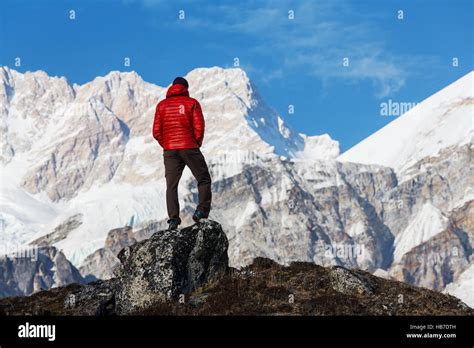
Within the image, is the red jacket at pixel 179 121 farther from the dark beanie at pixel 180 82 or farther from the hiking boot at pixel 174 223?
the hiking boot at pixel 174 223

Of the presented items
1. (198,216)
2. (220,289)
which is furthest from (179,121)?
(220,289)

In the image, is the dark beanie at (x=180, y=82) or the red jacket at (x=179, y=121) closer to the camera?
the red jacket at (x=179, y=121)

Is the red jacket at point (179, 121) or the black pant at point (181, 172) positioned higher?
the red jacket at point (179, 121)

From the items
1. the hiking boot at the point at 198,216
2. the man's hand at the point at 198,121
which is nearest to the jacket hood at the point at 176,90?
the man's hand at the point at 198,121

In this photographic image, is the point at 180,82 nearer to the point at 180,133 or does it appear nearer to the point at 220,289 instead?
the point at 180,133

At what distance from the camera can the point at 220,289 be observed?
24719 mm

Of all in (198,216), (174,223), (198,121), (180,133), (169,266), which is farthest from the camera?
(198,216)

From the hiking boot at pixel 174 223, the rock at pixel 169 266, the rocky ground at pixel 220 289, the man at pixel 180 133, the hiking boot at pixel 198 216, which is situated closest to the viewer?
the rocky ground at pixel 220 289

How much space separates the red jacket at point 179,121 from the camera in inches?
989

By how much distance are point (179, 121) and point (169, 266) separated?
14.5 feet

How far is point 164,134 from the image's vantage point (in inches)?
1011

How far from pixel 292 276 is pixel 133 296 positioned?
17.5 feet
